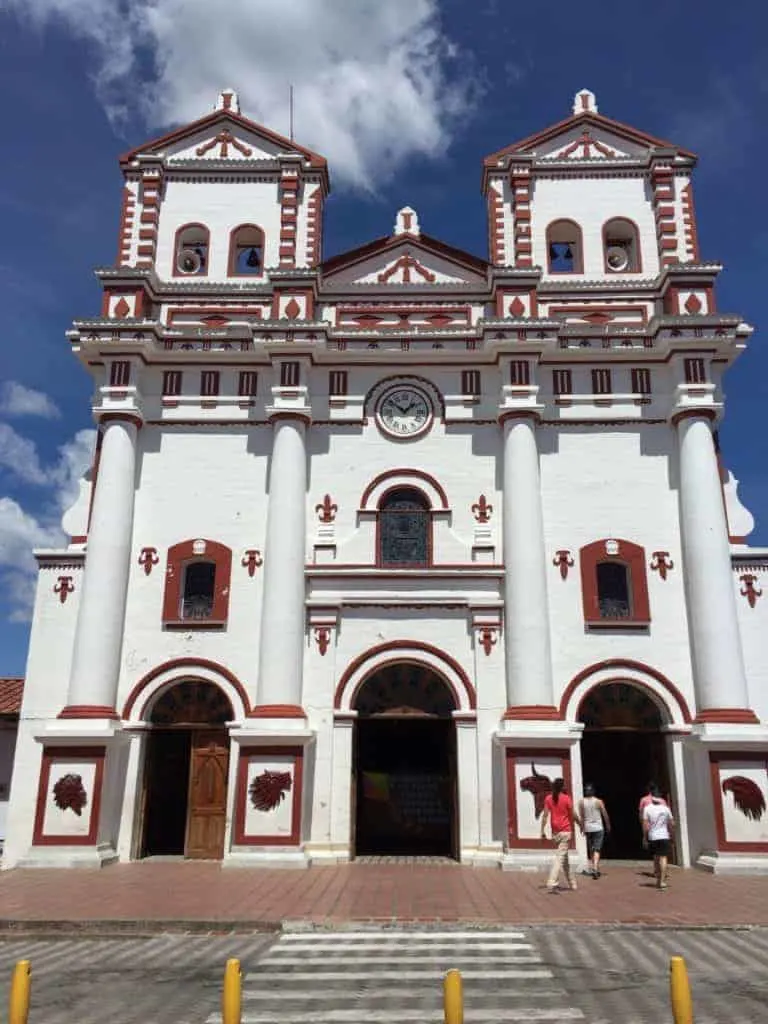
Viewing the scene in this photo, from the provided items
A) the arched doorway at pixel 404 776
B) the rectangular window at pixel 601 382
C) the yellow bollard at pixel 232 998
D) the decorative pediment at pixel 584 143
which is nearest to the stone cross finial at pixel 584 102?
the decorative pediment at pixel 584 143

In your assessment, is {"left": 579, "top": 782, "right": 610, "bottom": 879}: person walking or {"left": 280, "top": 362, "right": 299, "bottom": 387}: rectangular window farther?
{"left": 280, "top": 362, "right": 299, "bottom": 387}: rectangular window

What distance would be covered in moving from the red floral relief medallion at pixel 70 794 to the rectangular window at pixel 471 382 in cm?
1171

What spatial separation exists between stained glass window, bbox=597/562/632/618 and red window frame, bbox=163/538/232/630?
26.7 ft

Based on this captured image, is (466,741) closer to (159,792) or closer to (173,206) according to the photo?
(159,792)

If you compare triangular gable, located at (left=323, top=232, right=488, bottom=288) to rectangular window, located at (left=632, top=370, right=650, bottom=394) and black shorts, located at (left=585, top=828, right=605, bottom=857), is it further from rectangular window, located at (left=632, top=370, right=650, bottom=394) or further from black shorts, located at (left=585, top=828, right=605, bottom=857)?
black shorts, located at (left=585, top=828, right=605, bottom=857)

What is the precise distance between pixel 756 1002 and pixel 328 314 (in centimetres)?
1697

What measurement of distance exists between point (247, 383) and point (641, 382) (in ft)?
30.0

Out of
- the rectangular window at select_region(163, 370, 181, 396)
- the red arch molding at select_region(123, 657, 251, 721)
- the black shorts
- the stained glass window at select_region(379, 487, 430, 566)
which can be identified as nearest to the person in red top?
the black shorts

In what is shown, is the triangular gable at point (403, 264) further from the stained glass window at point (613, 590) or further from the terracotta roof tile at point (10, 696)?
the terracotta roof tile at point (10, 696)

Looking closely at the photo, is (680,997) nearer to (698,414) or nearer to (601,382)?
(698,414)

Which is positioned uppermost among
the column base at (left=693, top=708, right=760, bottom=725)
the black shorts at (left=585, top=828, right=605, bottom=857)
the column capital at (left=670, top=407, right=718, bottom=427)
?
the column capital at (left=670, top=407, right=718, bottom=427)

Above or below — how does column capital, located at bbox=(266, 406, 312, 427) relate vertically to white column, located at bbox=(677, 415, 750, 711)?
above

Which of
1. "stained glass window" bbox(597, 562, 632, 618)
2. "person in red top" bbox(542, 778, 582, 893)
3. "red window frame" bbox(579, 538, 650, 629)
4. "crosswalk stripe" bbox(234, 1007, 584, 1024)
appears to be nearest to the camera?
"crosswalk stripe" bbox(234, 1007, 584, 1024)

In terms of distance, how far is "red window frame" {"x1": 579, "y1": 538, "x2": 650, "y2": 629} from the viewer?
60.9 ft
